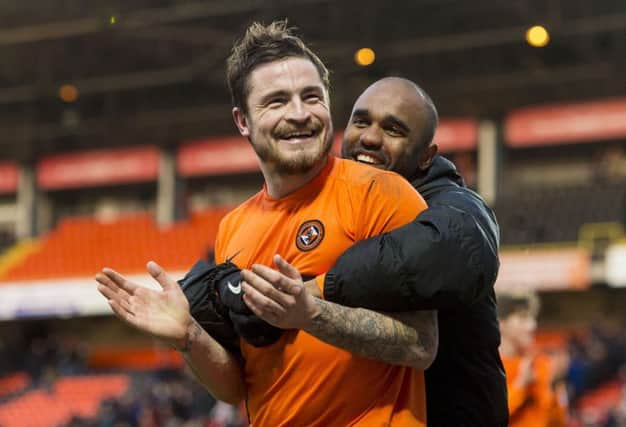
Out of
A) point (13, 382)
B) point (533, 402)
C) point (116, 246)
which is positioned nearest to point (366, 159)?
point (533, 402)

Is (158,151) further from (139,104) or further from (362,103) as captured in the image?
(362,103)

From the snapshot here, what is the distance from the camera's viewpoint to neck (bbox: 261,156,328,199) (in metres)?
3.39

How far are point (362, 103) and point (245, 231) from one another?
595mm

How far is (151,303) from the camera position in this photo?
324 centimetres

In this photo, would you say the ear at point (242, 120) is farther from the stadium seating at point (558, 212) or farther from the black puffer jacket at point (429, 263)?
the stadium seating at point (558, 212)

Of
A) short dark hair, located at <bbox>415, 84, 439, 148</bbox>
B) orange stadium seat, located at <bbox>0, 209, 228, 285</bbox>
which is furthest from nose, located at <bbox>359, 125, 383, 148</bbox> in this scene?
orange stadium seat, located at <bbox>0, 209, 228, 285</bbox>

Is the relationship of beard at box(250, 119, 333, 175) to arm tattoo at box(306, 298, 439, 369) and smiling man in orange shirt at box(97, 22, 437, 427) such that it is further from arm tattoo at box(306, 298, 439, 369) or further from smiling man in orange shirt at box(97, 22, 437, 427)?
arm tattoo at box(306, 298, 439, 369)

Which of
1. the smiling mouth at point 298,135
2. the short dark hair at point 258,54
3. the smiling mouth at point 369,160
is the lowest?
the smiling mouth at point 369,160

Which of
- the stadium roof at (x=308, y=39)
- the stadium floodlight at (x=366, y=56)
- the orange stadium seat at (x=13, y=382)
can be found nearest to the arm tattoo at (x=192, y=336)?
the stadium roof at (x=308, y=39)

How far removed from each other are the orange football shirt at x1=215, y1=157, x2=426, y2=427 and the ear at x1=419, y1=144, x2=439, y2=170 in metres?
0.40

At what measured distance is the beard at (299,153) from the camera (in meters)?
3.31

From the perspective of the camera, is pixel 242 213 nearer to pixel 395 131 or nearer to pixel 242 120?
pixel 242 120

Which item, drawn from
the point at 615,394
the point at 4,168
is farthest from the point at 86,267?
the point at 615,394

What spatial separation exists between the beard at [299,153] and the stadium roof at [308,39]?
17.0m
